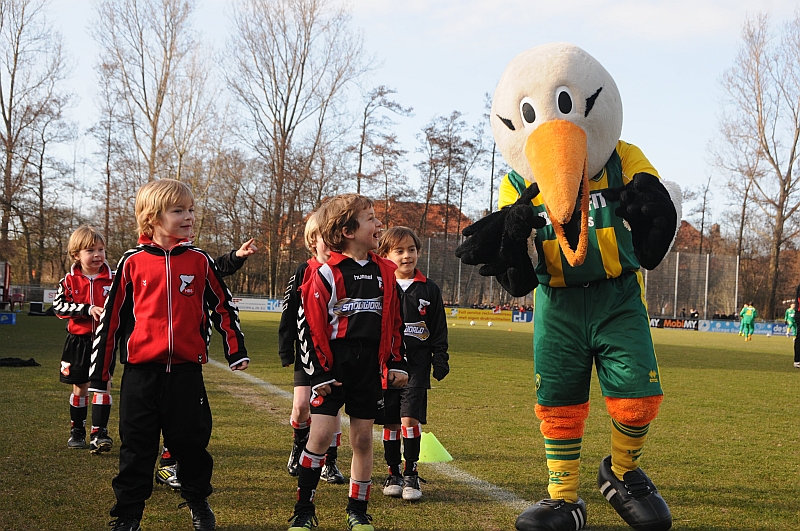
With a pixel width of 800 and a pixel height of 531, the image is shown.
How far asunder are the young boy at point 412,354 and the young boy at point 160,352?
4.05ft

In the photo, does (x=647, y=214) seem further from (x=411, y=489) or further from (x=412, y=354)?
(x=411, y=489)

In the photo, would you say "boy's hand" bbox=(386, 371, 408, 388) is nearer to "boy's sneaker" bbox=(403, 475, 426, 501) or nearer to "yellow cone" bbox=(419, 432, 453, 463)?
"boy's sneaker" bbox=(403, 475, 426, 501)

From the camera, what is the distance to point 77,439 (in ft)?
18.9

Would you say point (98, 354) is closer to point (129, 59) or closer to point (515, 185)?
point (515, 185)

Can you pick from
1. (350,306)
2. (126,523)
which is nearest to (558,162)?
(350,306)

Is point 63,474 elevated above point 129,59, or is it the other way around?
point 129,59

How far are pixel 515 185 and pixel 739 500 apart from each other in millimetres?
2378

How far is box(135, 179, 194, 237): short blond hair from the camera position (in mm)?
4004

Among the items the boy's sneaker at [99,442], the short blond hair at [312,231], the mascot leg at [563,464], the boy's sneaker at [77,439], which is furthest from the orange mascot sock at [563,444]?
the boy's sneaker at [77,439]

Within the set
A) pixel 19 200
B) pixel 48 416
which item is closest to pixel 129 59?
pixel 19 200

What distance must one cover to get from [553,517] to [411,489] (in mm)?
995

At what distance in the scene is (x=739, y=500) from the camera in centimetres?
458

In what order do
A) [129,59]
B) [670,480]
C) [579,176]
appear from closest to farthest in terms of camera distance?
1. [579,176]
2. [670,480]
3. [129,59]

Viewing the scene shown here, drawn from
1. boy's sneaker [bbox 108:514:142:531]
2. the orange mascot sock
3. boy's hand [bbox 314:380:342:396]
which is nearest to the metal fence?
the orange mascot sock
